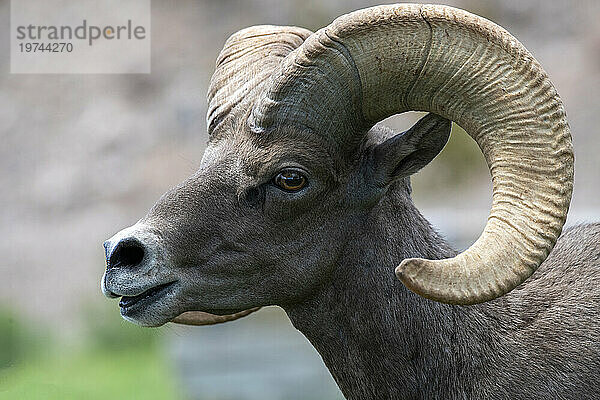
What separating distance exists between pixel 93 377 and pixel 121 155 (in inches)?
268

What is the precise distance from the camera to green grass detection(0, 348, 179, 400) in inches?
411

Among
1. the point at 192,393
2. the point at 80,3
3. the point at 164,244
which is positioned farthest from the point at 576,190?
the point at 164,244

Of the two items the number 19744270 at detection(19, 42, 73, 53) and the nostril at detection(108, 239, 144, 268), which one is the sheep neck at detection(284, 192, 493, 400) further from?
the number 19744270 at detection(19, 42, 73, 53)

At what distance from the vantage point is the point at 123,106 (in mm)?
18750

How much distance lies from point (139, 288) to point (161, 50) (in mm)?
15509

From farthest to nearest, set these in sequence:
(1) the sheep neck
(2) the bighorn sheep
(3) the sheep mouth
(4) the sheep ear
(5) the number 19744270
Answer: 1. (5) the number 19744270
2. (1) the sheep neck
3. (4) the sheep ear
4. (3) the sheep mouth
5. (2) the bighorn sheep

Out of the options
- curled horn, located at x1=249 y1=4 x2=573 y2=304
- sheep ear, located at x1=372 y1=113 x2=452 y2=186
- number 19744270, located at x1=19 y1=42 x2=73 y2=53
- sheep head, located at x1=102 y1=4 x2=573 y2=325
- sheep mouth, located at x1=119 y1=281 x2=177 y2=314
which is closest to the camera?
curled horn, located at x1=249 y1=4 x2=573 y2=304

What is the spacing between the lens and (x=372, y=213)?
4.97 m

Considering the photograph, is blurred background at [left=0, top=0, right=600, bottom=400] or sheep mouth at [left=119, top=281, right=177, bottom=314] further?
blurred background at [left=0, top=0, right=600, bottom=400]

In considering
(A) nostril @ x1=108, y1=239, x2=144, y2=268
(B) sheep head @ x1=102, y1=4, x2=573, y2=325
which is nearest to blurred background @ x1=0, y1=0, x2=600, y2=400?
(B) sheep head @ x1=102, y1=4, x2=573, y2=325

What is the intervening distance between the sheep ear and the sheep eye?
378mm

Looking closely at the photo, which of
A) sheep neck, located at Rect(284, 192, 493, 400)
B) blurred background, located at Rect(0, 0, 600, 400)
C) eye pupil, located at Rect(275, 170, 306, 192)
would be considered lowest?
sheep neck, located at Rect(284, 192, 493, 400)

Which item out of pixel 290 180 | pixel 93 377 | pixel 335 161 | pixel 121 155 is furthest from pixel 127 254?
pixel 121 155

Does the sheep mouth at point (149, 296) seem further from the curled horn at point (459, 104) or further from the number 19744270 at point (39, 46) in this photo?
the number 19744270 at point (39, 46)
